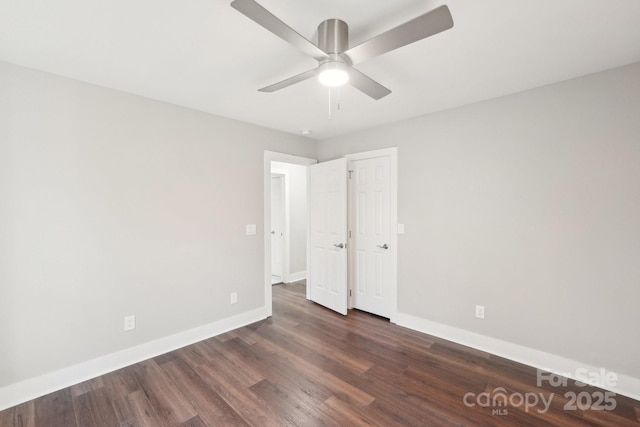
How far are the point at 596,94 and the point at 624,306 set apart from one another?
1.67 m

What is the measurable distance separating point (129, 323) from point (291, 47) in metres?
2.72

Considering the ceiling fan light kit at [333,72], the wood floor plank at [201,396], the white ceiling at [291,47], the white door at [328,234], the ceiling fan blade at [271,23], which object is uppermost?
the white ceiling at [291,47]

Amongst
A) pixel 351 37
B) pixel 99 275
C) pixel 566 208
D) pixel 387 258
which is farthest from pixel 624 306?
pixel 99 275

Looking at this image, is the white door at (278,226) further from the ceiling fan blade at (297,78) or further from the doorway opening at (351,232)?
the ceiling fan blade at (297,78)

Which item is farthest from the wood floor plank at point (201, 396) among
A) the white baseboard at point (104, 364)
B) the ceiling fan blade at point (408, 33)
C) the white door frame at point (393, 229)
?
the ceiling fan blade at point (408, 33)

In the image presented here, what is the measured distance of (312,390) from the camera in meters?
2.11

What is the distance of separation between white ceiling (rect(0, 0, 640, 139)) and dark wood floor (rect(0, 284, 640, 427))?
2478mm

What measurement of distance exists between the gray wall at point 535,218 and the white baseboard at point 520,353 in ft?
0.20

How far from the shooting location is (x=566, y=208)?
2297 millimetres

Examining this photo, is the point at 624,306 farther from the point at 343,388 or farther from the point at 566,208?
the point at 343,388

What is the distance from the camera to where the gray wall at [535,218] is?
2.09 m

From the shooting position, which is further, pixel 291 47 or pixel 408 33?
pixel 291 47

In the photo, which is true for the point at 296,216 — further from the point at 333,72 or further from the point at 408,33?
the point at 408,33

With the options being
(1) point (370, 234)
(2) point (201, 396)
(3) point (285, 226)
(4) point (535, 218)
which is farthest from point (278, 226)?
(4) point (535, 218)
